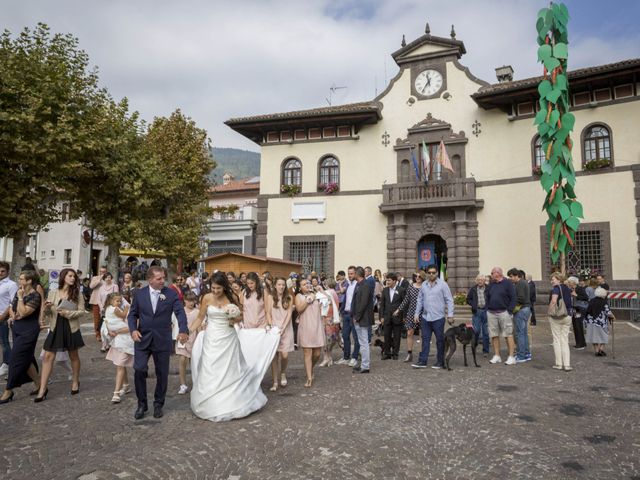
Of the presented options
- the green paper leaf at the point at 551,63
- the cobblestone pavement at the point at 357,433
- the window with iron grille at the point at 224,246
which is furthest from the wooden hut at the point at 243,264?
the green paper leaf at the point at 551,63

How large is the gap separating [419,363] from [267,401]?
3.85m

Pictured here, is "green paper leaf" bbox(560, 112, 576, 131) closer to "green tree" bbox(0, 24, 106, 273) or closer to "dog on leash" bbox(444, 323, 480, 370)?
"dog on leash" bbox(444, 323, 480, 370)

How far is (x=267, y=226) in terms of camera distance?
24469 millimetres

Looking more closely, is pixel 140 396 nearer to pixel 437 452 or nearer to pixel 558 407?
pixel 437 452

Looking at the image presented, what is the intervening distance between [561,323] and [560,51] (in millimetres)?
12747

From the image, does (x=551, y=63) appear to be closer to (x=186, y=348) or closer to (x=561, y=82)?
(x=561, y=82)

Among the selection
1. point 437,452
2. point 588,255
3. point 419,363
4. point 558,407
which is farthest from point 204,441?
point 588,255

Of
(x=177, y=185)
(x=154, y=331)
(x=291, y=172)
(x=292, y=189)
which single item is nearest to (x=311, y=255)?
(x=292, y=189)

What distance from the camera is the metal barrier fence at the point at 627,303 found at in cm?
1745

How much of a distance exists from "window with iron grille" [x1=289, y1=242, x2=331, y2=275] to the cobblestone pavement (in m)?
15.2

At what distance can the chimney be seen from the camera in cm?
2406

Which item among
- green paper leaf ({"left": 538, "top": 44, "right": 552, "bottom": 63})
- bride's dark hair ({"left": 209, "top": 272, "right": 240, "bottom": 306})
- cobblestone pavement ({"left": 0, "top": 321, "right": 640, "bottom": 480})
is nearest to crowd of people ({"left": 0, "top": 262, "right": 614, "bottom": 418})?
bride's dark hair ({"left": 209, "top": 272, "right": 240, "bottom": 306})

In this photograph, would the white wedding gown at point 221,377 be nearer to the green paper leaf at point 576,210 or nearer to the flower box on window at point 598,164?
the green paper leaf at point 576,210

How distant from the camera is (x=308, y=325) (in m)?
8.22
